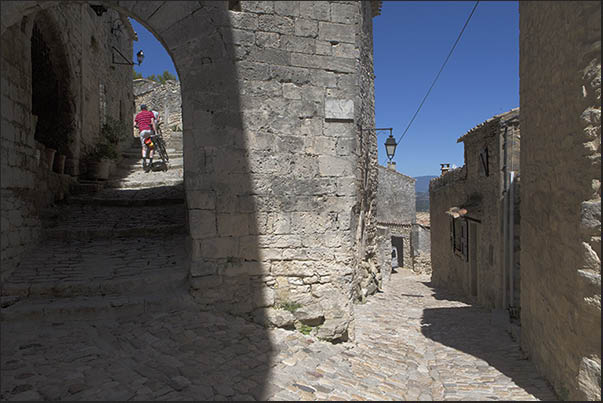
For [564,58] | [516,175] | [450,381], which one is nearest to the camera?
[564,58]

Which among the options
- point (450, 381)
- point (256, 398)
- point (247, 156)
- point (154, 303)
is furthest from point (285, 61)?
point (450, 381)

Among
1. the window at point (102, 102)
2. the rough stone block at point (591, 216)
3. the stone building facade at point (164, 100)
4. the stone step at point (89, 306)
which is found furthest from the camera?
the stone building facade at point (164, 100)

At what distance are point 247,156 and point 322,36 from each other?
1553mm

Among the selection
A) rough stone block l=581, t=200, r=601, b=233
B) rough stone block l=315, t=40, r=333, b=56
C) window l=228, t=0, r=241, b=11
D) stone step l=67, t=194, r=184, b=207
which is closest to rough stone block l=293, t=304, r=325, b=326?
rough stone block l=581, t=200, r=601, b=233

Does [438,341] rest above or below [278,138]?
below

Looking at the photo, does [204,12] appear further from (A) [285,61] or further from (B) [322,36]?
(B) [322,36]

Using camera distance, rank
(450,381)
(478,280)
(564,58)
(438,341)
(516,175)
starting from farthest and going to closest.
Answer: (478,280) → (516,175) → (438,341) → (450,381) → (564,58)

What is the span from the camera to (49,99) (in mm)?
7512

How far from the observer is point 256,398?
303 cm

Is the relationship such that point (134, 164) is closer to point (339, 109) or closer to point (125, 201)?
point (125, 201)

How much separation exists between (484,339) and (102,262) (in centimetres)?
504

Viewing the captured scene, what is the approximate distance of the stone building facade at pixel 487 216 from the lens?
22.6ft

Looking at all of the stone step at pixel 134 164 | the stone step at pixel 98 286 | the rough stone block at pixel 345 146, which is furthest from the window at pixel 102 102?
the rough stone block at pixel 345 146

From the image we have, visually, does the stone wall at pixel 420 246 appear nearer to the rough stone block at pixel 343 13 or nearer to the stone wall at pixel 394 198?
the stone wall at pixel 394 198
